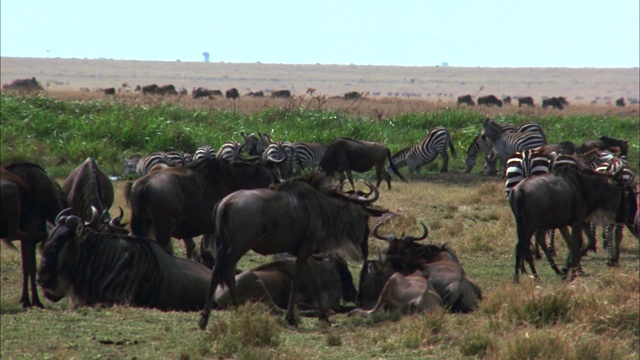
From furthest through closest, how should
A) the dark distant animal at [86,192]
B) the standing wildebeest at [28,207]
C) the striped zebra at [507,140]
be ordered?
the striped zebra at [507,140]
the dark distant animal at [86,192]
the standing wildebeest at [28,207]

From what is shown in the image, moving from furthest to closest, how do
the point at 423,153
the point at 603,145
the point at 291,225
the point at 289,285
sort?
the point at 423,153
the point at 603,145
the point at 289,285
the point at 291,225

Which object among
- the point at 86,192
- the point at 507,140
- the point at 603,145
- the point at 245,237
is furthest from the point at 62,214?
the point at 507,140

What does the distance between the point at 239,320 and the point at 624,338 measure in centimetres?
291

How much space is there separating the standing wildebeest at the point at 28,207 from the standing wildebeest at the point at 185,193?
81 cm

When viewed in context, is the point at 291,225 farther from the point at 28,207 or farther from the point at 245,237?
the point at 28,207

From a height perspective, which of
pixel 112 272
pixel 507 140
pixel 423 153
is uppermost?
pixel 112 272

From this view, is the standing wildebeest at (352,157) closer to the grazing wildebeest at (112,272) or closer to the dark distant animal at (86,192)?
the dark distant animal at (86,192)

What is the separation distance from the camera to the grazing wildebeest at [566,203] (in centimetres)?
1112

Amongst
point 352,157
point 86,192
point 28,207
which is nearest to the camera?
point 28,207

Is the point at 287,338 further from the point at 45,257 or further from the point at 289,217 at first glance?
the point at 45,257

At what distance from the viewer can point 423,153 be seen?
2483 centimetres

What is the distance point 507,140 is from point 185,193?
49.1 ft

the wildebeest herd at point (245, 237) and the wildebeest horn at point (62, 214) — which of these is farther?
the wildebeest horn at point (62, 214)

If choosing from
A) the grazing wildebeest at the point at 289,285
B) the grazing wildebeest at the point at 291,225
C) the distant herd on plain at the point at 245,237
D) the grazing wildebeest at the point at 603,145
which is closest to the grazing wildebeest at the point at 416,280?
the distant herd on plain at the point at 245,237
